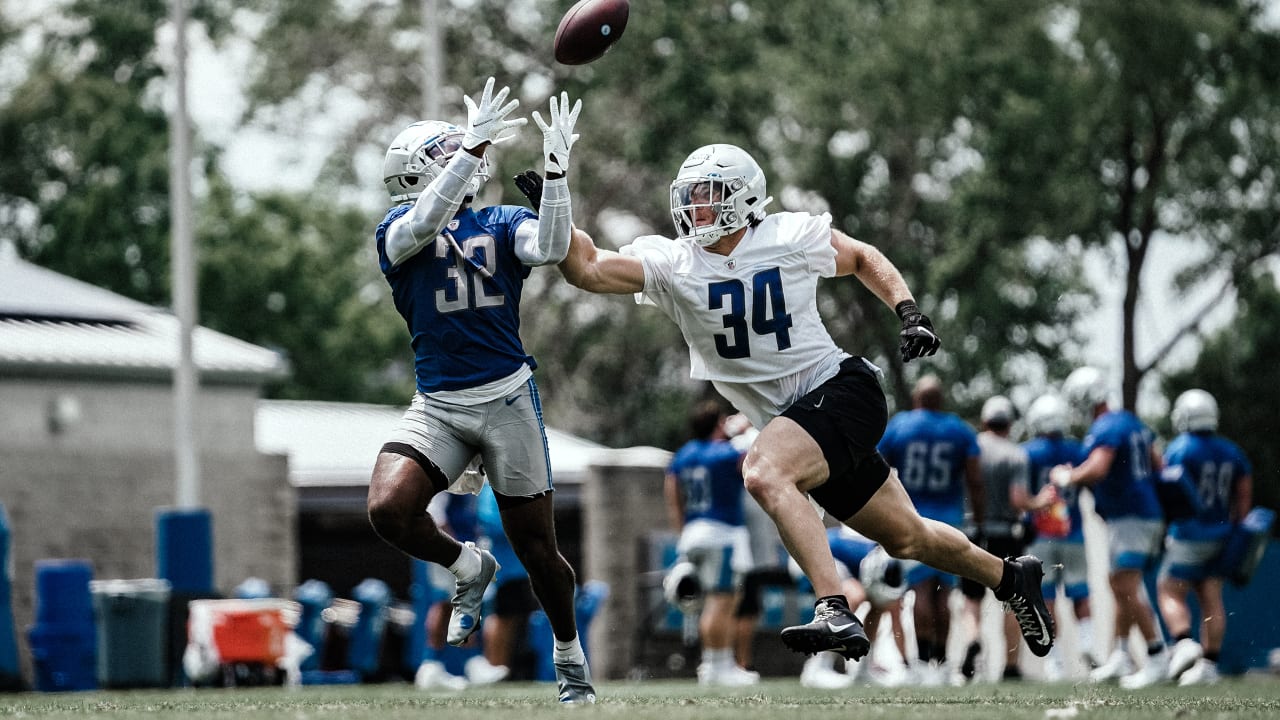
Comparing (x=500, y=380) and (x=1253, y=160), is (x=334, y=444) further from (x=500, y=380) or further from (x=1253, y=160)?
(x=500, y=380)

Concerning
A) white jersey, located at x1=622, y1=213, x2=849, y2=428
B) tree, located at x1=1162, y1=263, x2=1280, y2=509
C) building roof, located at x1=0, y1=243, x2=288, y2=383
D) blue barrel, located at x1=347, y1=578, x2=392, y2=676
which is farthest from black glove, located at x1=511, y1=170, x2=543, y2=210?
tree, located at x1=1162, y1=263, x2=1280, y2=509

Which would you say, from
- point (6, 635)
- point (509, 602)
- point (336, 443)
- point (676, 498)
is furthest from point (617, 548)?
point (336, 443)

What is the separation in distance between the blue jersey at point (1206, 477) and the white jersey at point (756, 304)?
5.49 metres

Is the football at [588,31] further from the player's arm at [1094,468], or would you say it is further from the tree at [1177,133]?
the tree at [1177,133]

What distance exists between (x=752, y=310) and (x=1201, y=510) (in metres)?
5.99

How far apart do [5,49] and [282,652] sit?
29.3 m

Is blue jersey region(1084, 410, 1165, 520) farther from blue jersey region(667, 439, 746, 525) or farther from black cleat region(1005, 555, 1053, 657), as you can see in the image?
black cleat region(1005, 555, 1053, 657)

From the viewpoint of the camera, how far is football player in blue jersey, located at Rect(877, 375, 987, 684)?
39.0 feet

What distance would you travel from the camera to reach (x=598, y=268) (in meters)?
7.05

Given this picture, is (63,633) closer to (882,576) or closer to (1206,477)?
(882,576)

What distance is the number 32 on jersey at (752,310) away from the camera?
705cm

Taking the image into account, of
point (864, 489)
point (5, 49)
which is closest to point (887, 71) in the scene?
point (864, 489)

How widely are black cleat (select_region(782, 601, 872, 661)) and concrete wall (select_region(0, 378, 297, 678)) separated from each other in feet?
42.5

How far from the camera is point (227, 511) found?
20.6 metres
